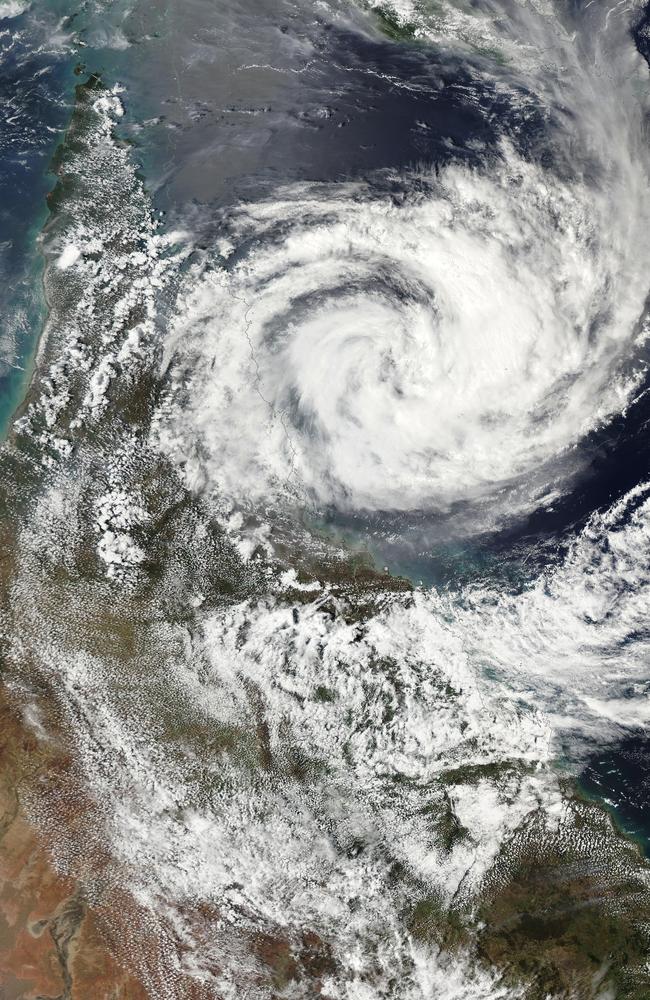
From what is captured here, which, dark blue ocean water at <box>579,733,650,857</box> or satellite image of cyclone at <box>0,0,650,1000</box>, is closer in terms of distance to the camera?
satellite image of cyclone at <box>0,0,650,1000</box>

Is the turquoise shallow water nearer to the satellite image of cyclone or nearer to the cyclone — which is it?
the satellite image of cyclone

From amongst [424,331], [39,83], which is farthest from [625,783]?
[39,83]

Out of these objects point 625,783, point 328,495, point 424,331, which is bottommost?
point 625,783

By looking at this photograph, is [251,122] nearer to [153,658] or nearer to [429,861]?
[153,658]

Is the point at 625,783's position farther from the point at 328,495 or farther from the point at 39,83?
the point at 39,83

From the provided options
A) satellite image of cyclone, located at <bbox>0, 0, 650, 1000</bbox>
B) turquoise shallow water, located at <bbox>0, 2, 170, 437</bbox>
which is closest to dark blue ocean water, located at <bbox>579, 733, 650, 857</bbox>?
satellite image of cyclone, located at <bbox>0, 0, 650, 1000</bbox>

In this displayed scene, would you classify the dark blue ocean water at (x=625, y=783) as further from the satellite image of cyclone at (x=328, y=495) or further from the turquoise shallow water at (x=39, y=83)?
the turquoise shallow water at (x=39, y=83)

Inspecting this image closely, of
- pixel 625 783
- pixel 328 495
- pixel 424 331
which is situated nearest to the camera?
pixel 424 331

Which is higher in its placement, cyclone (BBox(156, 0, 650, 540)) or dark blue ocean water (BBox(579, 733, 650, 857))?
cyclone (BBox(156, 0, 650, 540))
